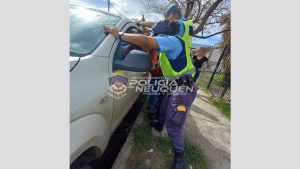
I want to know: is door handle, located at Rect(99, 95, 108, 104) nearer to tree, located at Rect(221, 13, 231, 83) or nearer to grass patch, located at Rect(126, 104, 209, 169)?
grass patch, located at Rect(126, 104, 209, 169)

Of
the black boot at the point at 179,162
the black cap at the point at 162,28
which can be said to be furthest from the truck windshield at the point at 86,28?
the black boot at the point at 179,162

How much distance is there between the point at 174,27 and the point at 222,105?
4.10m

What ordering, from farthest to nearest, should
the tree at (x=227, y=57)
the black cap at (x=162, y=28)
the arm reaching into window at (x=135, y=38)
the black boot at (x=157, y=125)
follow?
the tree at (x=227, y=57)
the black boot at (x=157, y=125)
the black cap at (x=162, y=28)
the arm reaching into window at (x=135, y=38)

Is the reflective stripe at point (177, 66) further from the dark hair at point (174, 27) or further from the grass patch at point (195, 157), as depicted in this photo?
the grass patch at point (195, 157)

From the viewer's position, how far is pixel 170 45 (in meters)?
2.05

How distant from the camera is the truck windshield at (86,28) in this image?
173 centimetres

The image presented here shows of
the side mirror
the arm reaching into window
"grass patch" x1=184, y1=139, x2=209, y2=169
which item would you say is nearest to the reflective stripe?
the arm reaching into window

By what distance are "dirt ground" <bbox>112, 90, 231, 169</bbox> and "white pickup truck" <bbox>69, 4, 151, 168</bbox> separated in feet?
2.48

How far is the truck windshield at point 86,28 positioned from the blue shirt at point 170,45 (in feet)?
1.82

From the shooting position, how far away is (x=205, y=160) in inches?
111

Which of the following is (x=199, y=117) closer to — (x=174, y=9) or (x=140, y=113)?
(x=140, y=113)

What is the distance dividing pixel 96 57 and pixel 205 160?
2.13 meters

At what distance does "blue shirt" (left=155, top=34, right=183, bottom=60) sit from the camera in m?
2.01

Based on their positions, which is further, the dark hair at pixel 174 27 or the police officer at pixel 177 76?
the dark hair at pixel 174 27
